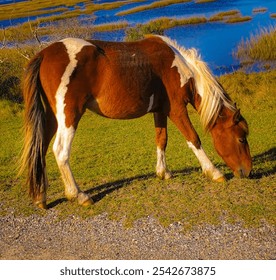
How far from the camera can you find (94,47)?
5176mm

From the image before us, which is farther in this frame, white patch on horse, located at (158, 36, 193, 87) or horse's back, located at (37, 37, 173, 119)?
white patch on horse, located at (158, 36, 193, 87)

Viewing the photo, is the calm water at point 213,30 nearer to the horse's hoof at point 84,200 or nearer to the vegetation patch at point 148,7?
the vegetation patch at point 148,7

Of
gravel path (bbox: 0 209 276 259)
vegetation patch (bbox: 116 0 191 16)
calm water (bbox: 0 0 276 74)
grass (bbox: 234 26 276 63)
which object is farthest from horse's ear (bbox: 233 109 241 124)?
vegetation patch (bbox: 116 0 191 16)

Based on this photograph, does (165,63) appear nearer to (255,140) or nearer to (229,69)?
(255,140)

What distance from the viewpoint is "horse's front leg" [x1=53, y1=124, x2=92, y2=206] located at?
5.06 meters

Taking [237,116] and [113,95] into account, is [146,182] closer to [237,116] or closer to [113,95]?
[113,95]

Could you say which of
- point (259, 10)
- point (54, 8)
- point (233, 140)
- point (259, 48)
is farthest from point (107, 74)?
point (54, 8)

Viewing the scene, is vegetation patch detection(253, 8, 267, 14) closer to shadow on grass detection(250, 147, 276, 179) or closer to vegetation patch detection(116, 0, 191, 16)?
vegetation patch detection(116, 0, 191, 16)

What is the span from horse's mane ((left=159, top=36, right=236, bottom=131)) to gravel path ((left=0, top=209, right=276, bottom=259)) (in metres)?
1.42

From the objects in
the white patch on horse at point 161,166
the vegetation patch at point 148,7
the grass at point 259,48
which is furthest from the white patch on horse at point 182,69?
the vegetation patch at point 148,7

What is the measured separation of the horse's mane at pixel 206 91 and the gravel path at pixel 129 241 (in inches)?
55.7

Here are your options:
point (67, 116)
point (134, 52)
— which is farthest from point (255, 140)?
point (67, 116)

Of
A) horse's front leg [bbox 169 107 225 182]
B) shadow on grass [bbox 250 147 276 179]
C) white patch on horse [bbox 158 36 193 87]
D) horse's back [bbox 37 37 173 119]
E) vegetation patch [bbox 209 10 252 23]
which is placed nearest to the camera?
horse's back [bbox 37 37 173 119]
